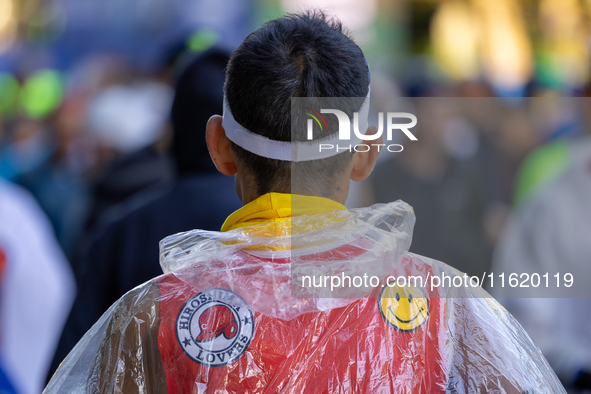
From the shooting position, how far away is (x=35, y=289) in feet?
11.7

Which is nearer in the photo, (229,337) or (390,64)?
(229,337)

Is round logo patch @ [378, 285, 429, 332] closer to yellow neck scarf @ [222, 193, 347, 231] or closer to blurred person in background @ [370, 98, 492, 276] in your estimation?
yellow neck scarf @ [222, 193, 347, 231]

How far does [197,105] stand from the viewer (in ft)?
8.13

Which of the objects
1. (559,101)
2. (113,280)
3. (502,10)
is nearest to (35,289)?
(113,280)

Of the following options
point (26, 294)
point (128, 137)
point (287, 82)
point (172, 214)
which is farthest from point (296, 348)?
point (128, 137)

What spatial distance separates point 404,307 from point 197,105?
1.51m

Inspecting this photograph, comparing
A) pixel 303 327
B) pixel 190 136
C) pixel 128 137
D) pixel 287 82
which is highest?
pixel 287 82

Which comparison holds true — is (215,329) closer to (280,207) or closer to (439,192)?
(280,207)

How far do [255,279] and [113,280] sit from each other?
4.13 feet

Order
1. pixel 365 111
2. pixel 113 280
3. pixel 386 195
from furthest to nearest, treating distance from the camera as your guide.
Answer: pixel 386 195 → pixel 113 280 → pixel 365 111

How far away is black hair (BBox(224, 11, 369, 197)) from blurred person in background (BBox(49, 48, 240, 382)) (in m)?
1.07

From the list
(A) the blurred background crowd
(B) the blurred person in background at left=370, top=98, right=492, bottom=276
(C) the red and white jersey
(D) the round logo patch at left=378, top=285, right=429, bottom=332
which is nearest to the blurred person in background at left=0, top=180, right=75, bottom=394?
(A) the blurred background crowd

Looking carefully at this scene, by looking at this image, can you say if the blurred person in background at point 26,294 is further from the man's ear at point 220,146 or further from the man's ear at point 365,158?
the man's ear at point 365,158

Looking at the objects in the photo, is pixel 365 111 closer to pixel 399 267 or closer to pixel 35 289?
pixel 399 267
